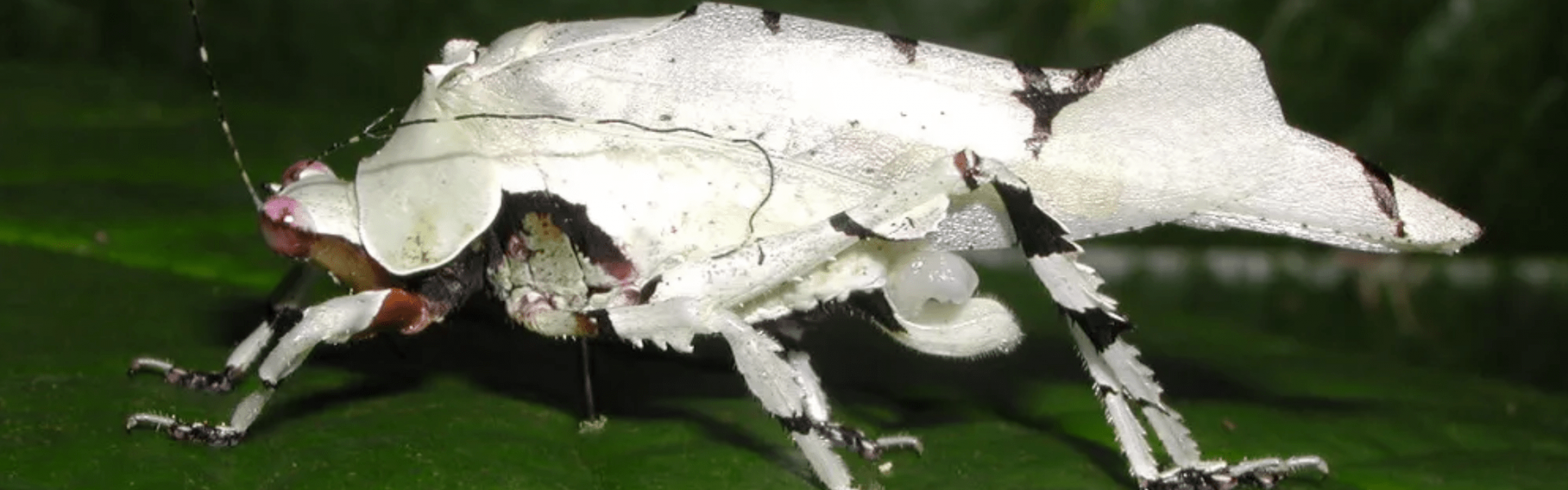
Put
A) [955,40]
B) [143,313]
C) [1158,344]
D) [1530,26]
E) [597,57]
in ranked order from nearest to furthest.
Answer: [597,57]
[143,313]
[1158,344]
[1530,26]
[955,40]

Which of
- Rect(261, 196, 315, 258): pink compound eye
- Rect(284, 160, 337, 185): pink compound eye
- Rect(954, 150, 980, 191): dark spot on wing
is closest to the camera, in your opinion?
Rect(954, 150, 980, 191): dark spot on wing

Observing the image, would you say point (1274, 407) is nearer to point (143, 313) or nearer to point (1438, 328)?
point (1438, 328)

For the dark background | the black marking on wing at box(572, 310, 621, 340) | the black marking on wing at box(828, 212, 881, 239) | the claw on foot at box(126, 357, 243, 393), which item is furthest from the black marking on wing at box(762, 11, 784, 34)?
the claw on foot at box(126, 357, 243, 393)

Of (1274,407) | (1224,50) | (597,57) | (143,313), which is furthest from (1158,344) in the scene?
(143,313)

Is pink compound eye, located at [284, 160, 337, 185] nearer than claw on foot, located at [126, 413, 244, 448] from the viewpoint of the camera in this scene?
No

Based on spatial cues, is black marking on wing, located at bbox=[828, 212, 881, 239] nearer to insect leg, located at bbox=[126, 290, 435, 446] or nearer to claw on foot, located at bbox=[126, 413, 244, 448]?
insect leg, located at bbox=[126, 290, 435, 446]

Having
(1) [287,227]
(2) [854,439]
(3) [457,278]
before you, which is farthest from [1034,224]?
(1) [287,227]

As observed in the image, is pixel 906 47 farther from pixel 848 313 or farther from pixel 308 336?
pixel 308 336
